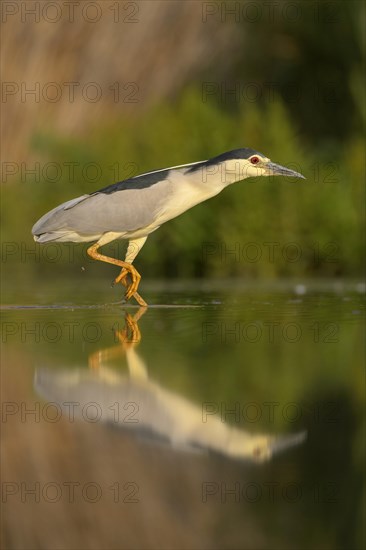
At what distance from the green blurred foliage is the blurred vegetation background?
16 millimetres

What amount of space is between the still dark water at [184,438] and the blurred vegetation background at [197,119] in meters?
5.92

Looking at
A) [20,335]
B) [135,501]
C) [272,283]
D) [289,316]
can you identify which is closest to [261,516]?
[135,501]

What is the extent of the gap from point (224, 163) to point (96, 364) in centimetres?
364

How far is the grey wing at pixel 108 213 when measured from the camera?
7.54 metres

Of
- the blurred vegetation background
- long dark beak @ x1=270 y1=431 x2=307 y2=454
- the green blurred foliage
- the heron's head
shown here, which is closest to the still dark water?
long dark beak @ x1=270 y1=431 x2=307 y2=454

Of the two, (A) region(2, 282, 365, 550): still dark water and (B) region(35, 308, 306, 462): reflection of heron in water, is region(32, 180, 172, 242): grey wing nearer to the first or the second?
(A) region(2, 282, 365, 550): still dark water

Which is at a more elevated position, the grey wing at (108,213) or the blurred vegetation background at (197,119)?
the blurred vegetation background at (197,119)

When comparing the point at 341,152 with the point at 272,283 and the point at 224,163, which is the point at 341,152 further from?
the point at 224,163

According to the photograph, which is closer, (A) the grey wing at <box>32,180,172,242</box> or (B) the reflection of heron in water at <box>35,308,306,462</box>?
(B) the reflection of heron in water at <box>35,308,306,462</box>

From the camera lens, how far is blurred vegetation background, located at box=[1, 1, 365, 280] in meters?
11.6

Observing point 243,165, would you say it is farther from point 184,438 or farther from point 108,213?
point 184,438

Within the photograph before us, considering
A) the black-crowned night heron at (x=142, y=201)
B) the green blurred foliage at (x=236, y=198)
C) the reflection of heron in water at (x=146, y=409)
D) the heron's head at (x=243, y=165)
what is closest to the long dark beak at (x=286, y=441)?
the reflection of heron in water at (x=146, y=409)

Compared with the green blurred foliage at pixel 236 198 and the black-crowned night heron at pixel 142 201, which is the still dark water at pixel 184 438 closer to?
the black-crowned night heron at pixel 142 201

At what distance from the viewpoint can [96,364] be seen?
14.0ft
